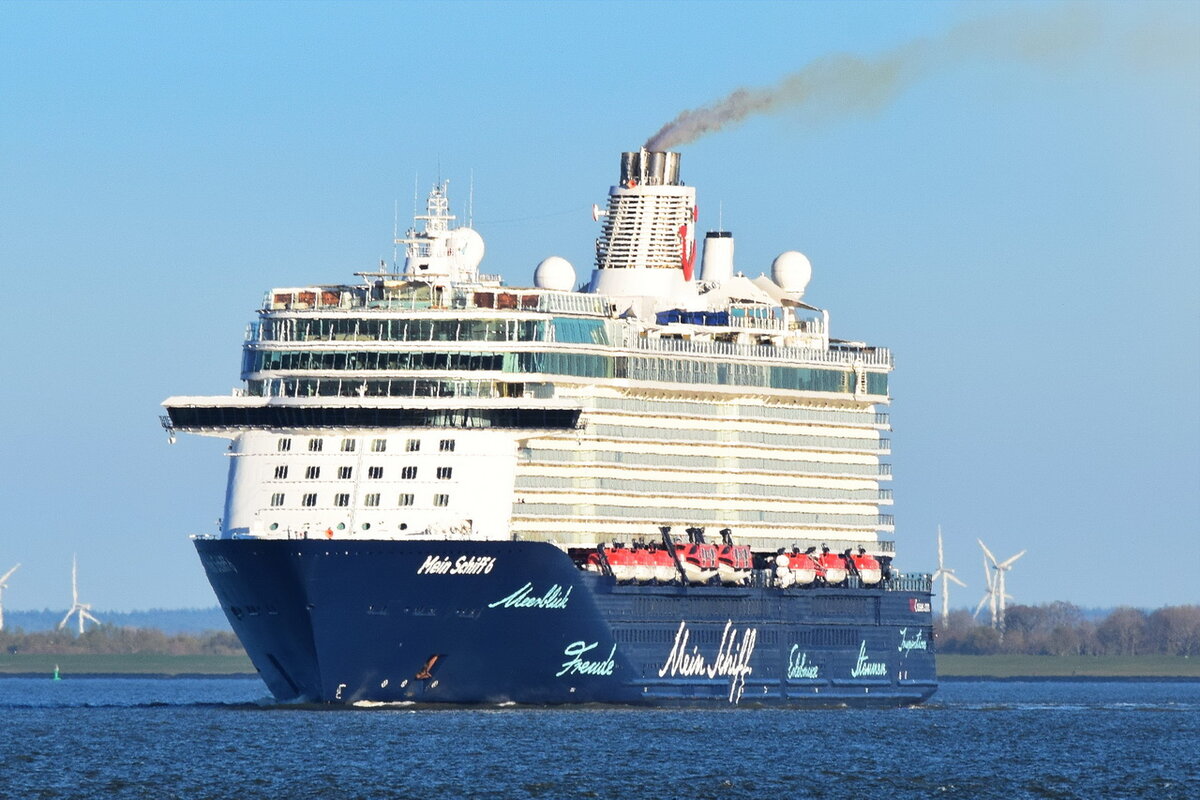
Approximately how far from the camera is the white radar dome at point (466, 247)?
10688cm

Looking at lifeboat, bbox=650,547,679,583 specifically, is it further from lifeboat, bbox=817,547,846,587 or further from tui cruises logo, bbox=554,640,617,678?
lifeboat, bbox=817,547,846,587

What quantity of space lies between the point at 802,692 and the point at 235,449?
81.0ft

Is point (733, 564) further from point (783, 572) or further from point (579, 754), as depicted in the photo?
point (579, 754)

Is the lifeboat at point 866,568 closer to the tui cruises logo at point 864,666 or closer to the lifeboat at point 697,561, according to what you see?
the tui cruises logo at point 864,666

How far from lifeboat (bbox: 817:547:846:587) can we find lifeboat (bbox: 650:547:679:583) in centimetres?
931

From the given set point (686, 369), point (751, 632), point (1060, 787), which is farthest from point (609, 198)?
point (1060, 787)

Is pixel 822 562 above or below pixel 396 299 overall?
below

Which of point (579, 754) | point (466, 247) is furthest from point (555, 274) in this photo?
point (579, 754)

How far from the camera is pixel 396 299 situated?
102938 mm

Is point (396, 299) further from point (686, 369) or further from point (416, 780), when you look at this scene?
point (416, 780)

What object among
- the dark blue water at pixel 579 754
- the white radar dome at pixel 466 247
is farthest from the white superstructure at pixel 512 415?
Result: the dark blue water at pixel 579 754

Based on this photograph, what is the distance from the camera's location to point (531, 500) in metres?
103

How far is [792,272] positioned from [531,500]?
2500 cm

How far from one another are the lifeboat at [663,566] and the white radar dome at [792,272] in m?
20.7
